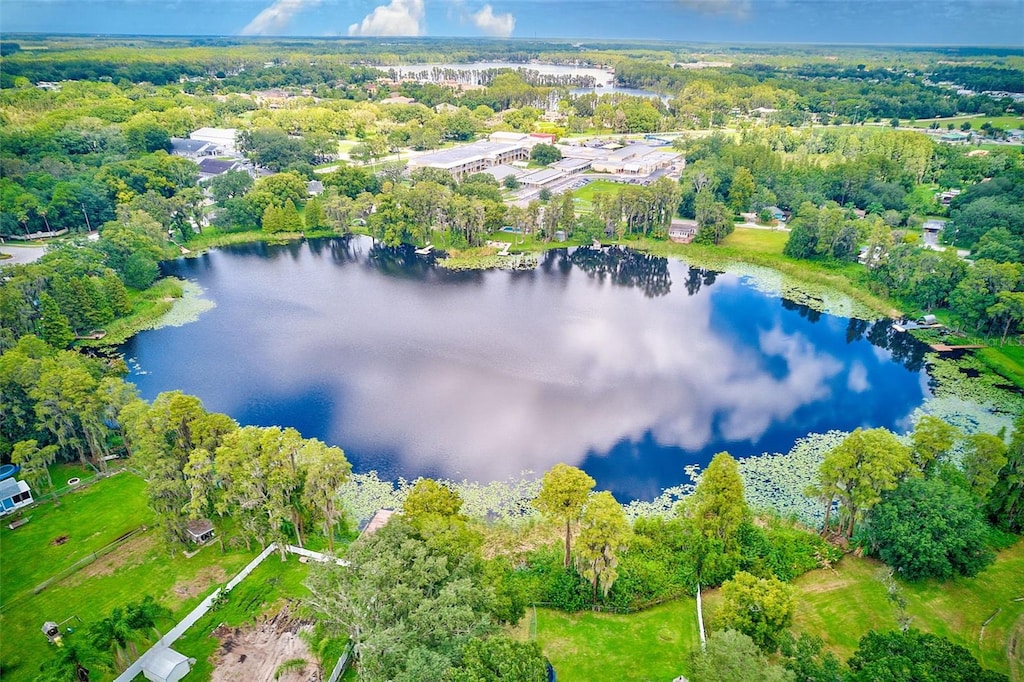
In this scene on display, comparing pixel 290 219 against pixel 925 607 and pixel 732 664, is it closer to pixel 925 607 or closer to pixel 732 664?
pixel 732 664

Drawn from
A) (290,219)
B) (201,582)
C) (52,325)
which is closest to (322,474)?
(201,582)

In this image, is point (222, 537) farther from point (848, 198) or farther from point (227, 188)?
point (848, 198)

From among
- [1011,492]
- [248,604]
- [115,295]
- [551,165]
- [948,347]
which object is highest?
[551,165]

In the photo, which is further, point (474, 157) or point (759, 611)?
point (474, 157)

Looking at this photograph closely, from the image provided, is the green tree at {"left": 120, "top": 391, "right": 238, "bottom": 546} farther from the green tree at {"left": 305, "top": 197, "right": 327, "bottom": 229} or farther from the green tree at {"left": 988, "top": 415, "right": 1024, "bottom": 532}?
the green tree at {"left": 305, "top": 197, "right": 327, "bottom": 229}

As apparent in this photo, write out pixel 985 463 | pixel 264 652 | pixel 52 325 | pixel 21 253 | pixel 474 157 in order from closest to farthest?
pixel 264 652 → pixel 985 463 → pixel 52 325 → pixel 21 253 → pixel 474 157

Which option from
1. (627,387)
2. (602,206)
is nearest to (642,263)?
(602,206)

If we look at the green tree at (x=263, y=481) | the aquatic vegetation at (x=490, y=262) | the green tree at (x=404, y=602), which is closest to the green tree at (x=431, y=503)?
the green tree at (x=404, y=602)
